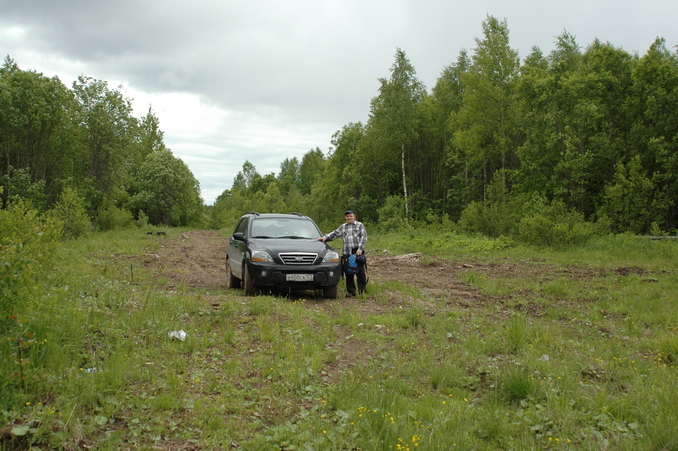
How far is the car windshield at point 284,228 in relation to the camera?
416 inches

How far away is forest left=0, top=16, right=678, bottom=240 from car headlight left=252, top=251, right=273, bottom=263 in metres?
14.8

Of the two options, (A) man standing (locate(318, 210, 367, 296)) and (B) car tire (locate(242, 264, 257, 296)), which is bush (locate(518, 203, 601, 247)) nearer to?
(A) man standing (locate(318, 210, 367, 296))

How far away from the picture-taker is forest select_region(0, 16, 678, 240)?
26031mm

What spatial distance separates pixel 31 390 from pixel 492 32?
35789 millimetres

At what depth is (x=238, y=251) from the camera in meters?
10.6

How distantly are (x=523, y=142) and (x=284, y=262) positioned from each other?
29.8 m

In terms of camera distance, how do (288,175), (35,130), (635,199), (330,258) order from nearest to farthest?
(330,258), (635,199), (35,130), (288,175)

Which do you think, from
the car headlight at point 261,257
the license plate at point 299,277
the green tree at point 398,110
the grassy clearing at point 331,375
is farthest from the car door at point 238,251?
the green tree at point 398,110

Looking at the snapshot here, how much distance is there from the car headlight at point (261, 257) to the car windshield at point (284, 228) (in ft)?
3.40

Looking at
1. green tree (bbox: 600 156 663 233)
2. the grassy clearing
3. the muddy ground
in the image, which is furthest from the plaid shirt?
green tree (bbox: 600 156 663 233)

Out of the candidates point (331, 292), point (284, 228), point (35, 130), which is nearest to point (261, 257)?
point (284, 228)

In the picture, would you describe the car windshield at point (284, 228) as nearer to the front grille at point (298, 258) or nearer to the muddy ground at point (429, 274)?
the front grille at point (298, 258)

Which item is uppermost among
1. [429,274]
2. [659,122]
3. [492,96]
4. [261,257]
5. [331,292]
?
[492,96]

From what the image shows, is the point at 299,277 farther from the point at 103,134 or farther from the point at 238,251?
the point at 103,134
